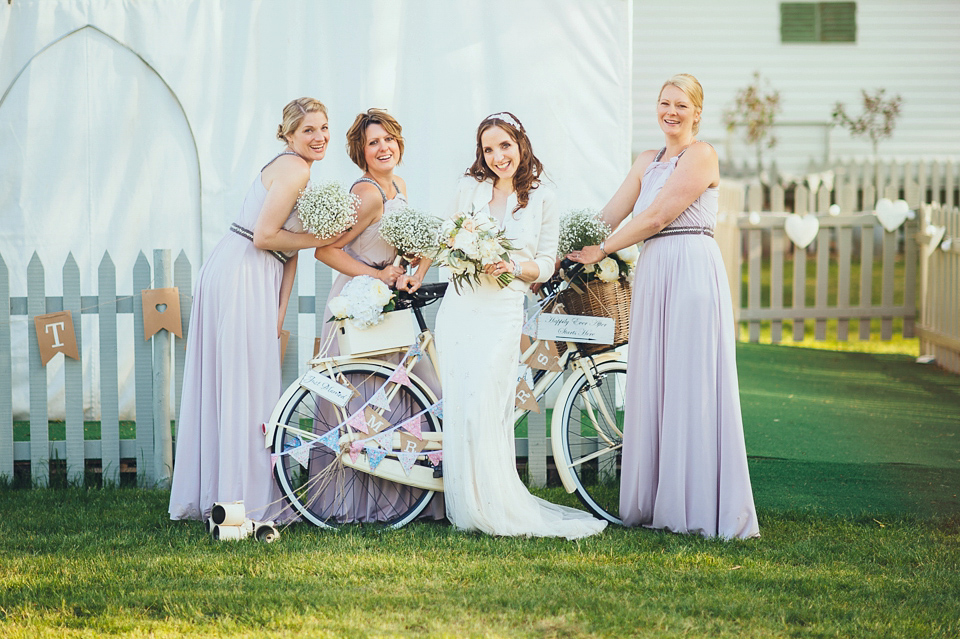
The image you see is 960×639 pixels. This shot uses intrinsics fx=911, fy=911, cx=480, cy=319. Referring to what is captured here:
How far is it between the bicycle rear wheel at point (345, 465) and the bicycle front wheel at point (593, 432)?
64 centimetres

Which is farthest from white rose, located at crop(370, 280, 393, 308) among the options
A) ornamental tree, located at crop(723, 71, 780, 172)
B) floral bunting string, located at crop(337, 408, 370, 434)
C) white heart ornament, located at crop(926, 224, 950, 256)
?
ornamental tree, located at crop(723, 71, 780, 172)

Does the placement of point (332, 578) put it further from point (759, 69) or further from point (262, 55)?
point (759, 69)

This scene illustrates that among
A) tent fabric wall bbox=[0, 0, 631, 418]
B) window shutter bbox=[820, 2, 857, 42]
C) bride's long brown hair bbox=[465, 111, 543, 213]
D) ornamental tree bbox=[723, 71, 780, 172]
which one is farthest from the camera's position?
window shutter bbox=[820, 2, 857, 42]

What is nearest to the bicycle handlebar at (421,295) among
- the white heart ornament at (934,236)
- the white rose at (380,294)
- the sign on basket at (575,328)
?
the white rose at (380,294)

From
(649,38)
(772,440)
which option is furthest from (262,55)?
(649,38)

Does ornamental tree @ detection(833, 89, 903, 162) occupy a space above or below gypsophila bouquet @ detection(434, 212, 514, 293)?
above

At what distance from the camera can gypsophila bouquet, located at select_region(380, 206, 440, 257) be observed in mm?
4090

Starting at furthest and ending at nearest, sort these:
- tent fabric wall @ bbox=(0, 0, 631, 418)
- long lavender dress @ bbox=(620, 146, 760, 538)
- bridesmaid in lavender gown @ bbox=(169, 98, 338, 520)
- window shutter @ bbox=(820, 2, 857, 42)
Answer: window shutter @ bbox=(820, 2, 857, 42), tent fabric wall @ bbox=(0, 0, 631, 418), bridesmaid in lavender gown @ bbox=(169, 98, 338, 520), long lavender dress @ bbox=(620, 146, 760, 538)

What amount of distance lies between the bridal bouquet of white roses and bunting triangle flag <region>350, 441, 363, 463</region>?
4.29ft

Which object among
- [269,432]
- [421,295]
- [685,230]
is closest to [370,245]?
[421,295]

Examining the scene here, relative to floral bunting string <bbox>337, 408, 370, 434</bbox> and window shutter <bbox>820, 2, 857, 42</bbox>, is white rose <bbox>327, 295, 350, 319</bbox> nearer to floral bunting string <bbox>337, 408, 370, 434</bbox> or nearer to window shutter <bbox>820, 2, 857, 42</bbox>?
floral bunting string <bbox>337, 408, 370, 434</bbox>

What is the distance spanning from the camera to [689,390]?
414 cm

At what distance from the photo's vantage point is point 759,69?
15594 mm

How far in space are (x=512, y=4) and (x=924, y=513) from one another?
4148 millimetres
